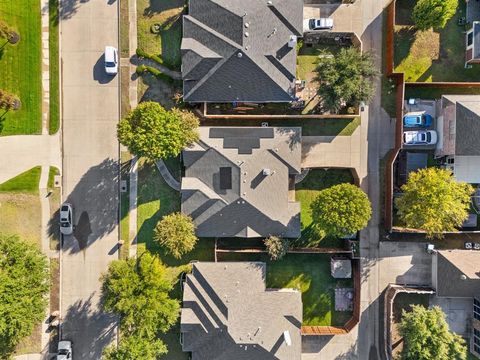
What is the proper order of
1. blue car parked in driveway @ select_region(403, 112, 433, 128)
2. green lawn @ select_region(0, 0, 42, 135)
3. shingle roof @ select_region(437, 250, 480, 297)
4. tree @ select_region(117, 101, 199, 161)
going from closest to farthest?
tree @ select_region(117, 101, 199, 161)
shingle roof @ select_region(437, 250, 480, 297)
blue car parked in driveway @ select_region(403, 112, 433, 128)
green lawn @ select_region(0, 0, 42, 135)

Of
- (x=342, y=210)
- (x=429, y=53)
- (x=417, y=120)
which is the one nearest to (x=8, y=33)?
(x=342, y=210)

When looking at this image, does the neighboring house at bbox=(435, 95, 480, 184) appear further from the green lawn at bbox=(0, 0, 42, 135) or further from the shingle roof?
the green lawn at bbox=(0, 0, 42, 135)

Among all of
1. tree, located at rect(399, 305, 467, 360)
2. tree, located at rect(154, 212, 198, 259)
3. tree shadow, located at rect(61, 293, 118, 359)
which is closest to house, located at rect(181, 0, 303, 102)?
tree, located at rect(154, 212, 198, 259)

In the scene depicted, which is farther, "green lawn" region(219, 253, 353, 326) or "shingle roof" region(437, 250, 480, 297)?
"green lawn" region(219, 253, 353, 326)

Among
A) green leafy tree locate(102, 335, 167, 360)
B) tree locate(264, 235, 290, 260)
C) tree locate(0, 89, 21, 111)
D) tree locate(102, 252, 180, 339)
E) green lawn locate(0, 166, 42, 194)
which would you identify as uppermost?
tree locate(0, 89, 21, 111)

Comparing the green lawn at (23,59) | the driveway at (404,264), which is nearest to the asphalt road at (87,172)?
the green lawn at (23,59)

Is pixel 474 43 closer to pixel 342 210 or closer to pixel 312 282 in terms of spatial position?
pixel 342 210
